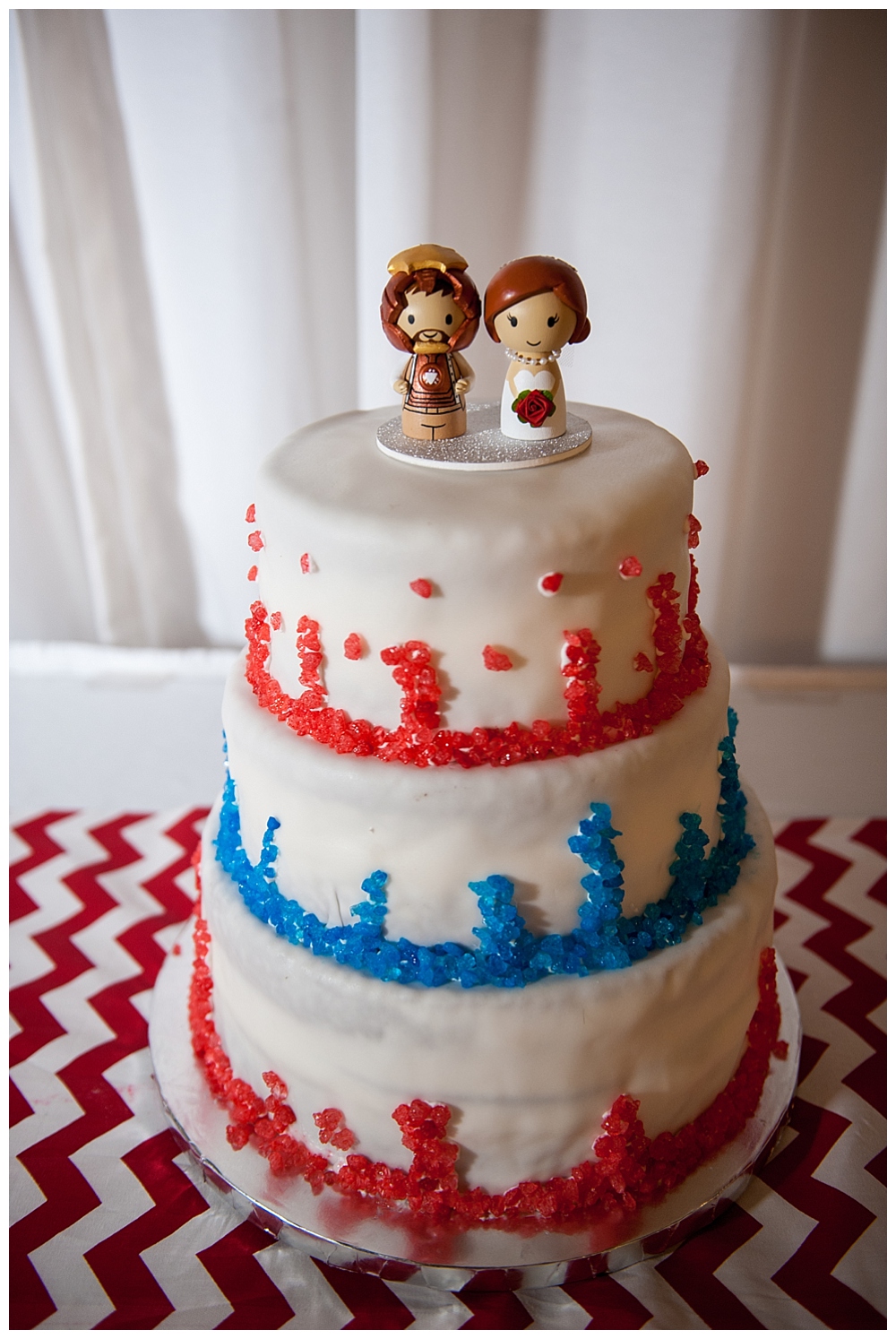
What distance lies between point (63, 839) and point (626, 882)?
4.92 ft

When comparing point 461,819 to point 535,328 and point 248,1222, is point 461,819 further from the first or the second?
point 248,1222

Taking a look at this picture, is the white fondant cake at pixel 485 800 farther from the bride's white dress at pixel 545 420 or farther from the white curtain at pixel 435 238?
the white curtain at pixel 435 238

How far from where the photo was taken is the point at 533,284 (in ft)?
4.04

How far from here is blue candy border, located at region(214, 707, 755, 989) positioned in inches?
47.4

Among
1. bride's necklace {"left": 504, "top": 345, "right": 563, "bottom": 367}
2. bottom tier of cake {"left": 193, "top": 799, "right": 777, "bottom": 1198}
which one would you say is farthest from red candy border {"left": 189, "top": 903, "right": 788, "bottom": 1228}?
bride's necklace {"left": 504, "top": 345, "right": 563, "bottom": 367}

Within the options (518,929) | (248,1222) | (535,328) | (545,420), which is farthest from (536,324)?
(248,1222)

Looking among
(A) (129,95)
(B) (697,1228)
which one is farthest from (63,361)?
(B) (697,1228)

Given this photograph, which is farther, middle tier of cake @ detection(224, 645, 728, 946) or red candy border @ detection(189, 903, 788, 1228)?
red candy border @ detection(189, 903, 788, 1228)

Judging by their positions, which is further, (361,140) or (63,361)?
(63,361)

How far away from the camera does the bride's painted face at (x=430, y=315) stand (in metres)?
1.27

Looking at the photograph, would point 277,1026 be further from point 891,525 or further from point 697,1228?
point 891,525

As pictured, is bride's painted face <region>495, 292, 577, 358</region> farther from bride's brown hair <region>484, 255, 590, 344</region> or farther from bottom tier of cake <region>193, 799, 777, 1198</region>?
bottom tier of cake <region>193, 799, 777, 1198</region>

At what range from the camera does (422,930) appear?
124 cm

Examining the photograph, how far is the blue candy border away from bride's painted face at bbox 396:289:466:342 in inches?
24.0
